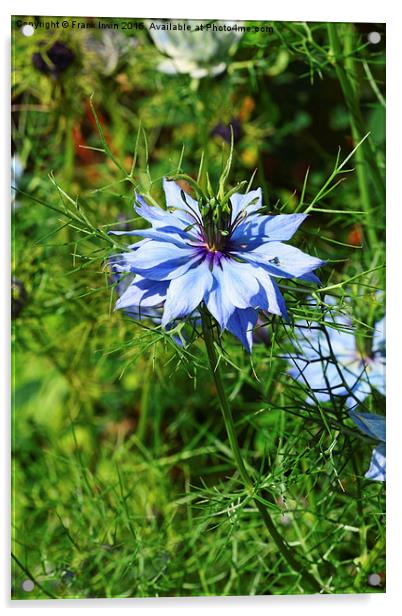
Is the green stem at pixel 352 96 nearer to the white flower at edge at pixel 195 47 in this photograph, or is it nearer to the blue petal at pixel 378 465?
the white flower at edge at pixel 195 47

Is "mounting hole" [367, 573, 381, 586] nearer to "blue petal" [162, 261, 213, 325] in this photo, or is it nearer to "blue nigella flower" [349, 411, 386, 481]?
"blue nigella flower" [349, 411, 386, 481]

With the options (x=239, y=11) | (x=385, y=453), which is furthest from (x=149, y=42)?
(x=385, y=453)

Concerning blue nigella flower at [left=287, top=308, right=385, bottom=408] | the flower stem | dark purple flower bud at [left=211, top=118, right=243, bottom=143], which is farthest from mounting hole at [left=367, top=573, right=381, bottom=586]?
dark purple flower bud at [left=211, top=118, right=243, bottom=143]

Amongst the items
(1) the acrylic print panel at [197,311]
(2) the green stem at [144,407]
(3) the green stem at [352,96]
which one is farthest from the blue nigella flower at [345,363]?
(2) the green stem at [144,407]

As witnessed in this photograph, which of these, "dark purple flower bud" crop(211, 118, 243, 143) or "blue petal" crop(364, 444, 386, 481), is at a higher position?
"dark purple flower bud" crop(211, 118, 243, 143)

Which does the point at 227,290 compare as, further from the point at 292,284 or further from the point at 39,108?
the point at 39,108

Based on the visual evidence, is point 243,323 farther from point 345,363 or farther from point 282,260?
point 345,363
